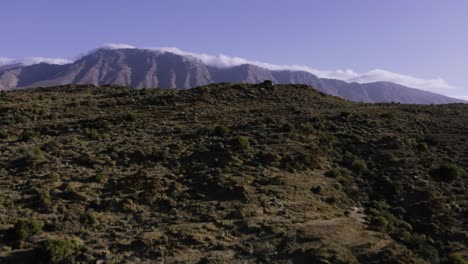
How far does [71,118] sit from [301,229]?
2566 cm

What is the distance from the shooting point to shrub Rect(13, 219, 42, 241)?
1517 cm

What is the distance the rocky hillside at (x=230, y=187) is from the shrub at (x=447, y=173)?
60mm

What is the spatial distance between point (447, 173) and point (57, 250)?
837 inches

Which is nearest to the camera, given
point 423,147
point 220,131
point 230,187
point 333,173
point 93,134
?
point 230,187

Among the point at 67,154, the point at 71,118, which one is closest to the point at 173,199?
the point at 67,154

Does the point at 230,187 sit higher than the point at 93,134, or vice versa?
the point at 93,134

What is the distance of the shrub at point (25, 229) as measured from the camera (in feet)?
49.8

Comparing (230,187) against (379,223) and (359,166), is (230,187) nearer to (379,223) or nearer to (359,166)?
(379,223)

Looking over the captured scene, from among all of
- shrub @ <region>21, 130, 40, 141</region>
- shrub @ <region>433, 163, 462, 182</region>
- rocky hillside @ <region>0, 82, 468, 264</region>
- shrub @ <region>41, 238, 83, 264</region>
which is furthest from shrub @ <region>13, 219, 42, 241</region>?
shrub @ <region>433, 163, 462, 182</region>

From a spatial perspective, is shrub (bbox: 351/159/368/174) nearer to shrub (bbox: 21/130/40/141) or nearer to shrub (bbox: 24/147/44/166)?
shrub (bbox: 24/147/44/166)

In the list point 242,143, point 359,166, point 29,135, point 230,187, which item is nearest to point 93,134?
point 29,135

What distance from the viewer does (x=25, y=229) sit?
1536 cm

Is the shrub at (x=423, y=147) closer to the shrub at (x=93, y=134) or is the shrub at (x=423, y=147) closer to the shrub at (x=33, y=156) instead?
the shrub at (x=93, y=134)

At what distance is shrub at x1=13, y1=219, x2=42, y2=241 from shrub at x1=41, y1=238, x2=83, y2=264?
4.19 feet
